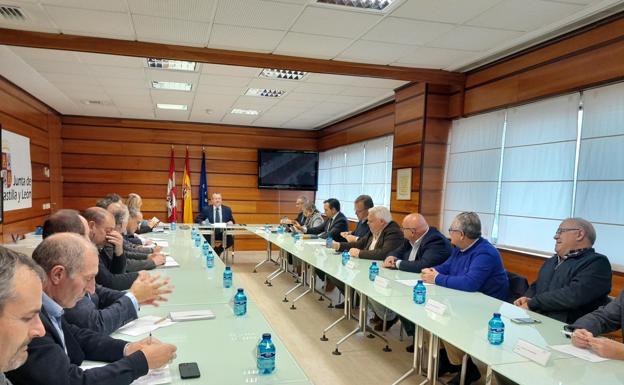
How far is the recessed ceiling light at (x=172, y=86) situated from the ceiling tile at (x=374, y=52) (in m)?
2.46

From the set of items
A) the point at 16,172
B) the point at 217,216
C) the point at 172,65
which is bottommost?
the point at 217,216

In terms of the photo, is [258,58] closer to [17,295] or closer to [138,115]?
[17,295]

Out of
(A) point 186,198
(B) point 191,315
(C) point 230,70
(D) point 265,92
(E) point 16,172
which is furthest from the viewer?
(A) point 186,198

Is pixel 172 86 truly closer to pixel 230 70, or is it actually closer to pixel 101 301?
pixel 230 70

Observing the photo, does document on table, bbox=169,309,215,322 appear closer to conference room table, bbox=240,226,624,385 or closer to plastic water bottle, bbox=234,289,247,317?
plastic water bottle, bbox=234,289,247,317

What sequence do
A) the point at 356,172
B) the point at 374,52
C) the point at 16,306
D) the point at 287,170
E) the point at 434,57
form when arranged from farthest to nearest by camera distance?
the point at 287,170 → the point at 356,172 → the point at 434,57 → the point at 374,52 → the point at 16,306

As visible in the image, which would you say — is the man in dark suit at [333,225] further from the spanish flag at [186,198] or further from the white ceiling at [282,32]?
the spanish flag at [186,198]

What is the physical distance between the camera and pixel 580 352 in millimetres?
1949

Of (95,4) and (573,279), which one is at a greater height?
(95,4)

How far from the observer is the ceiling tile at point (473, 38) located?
352 centimetres

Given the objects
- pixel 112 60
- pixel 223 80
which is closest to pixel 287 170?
pixel 223 80

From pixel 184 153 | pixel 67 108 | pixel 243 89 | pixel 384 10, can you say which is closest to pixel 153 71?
pixel 243 89

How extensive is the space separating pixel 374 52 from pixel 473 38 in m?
0.93

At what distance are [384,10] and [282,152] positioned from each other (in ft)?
21.2
